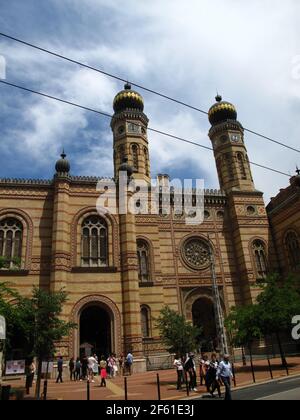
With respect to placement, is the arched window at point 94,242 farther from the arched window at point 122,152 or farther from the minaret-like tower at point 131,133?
the arched window at point 122,152

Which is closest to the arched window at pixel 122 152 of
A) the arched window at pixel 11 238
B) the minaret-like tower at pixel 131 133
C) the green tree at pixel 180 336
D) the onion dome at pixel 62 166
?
the minaret-like tower at pixel 131 133

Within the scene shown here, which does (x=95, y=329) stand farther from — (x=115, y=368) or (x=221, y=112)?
(x=221, y=112)

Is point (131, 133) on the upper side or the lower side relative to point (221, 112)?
lower

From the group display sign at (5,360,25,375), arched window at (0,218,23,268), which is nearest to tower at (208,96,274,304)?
display sign at (5,360,25,375)

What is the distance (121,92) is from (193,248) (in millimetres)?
15691

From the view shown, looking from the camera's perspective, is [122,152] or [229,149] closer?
[122,152]

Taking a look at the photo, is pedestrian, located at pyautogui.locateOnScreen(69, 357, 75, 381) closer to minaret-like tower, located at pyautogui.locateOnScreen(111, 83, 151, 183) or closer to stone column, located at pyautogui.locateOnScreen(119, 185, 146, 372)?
stone column, located at pyautogui.locateOnScreen(119, 185, 146, 372)


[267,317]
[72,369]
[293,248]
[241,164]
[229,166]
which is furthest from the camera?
[241,164]

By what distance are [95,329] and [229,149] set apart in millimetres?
18952

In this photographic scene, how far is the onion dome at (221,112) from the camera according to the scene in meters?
33.8

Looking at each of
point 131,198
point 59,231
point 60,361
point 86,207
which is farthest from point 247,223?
point 60,361

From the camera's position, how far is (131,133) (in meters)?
31.1

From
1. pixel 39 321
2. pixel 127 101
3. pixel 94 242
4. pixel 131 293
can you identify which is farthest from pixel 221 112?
pixel 39 321
